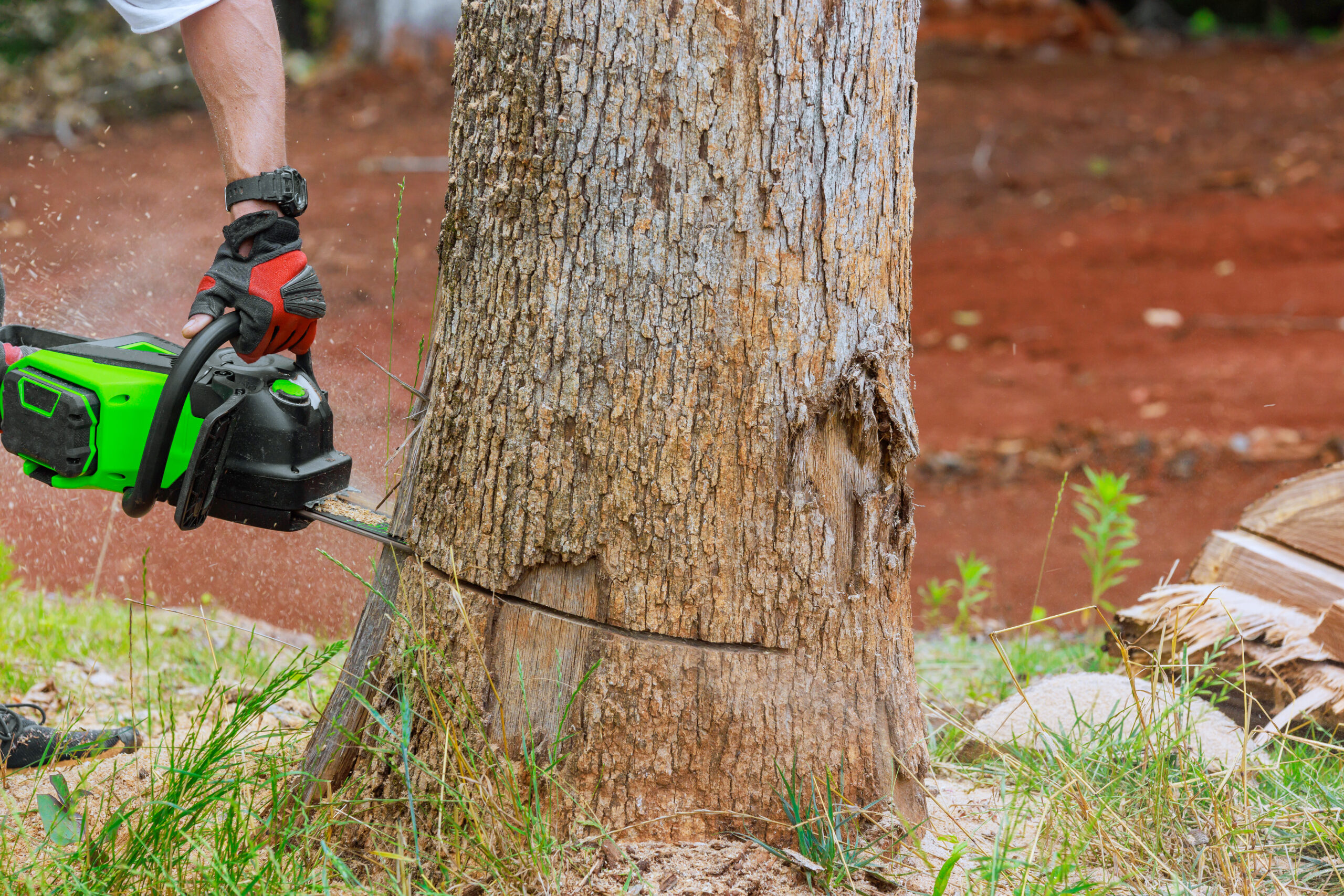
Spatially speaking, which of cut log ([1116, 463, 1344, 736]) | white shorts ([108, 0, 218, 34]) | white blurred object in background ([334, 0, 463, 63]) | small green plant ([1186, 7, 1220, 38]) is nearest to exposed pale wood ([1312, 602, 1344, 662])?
cut log ([1116, 463, 1344, 736])

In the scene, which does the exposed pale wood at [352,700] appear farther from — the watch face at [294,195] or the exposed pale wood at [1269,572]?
the exposed pale wood at [1269,572]

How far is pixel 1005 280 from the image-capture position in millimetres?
7453

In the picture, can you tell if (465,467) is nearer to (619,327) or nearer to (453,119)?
(619,327)

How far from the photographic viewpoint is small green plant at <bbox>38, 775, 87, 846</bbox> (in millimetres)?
1632

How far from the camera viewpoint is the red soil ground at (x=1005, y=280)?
3.64 meters

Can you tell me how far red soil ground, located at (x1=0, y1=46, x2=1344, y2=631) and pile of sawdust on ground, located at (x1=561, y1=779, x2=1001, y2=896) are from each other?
0.85m


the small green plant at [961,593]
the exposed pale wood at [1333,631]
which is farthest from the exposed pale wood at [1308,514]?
the small green plant at [961,593]

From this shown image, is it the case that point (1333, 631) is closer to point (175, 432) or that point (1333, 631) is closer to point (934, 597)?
point (934, 597)

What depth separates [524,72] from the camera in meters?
1.55

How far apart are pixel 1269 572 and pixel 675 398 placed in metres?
1.82

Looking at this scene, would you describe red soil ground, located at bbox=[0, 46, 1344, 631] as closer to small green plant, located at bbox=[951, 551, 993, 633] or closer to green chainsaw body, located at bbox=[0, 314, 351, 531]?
green chainsaw body, located at bbox=[0, 314, 351, 531]

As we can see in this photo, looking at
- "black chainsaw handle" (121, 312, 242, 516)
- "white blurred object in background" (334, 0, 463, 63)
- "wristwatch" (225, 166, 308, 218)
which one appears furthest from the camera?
"white blurred object in background" (334, 0, 463, 63)

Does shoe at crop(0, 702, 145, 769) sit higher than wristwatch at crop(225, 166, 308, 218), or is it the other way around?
wristwatch at crop(225, 166, 308, 218)

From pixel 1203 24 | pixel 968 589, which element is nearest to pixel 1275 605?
pixel 968 589
